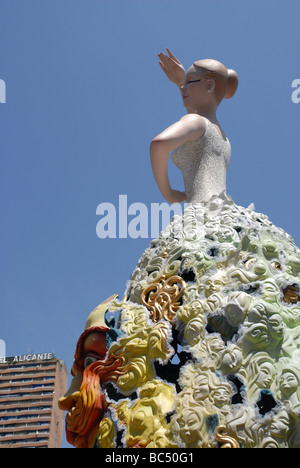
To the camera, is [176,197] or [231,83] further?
[231,83]

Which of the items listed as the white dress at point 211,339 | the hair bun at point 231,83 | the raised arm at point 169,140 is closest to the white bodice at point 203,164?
the raised arm at point 169,140

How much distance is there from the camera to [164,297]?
4230 millimetres

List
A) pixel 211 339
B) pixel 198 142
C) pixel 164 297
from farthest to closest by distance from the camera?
pixel 198 142
pixel 164 297
pixel 211 339

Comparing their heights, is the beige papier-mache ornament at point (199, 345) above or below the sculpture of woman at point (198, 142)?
below

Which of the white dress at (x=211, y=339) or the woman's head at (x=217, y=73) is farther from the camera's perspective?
the woman's head at (x=217, y=73)

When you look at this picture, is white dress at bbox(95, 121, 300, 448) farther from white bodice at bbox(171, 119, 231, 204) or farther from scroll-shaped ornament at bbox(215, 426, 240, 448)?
white bodice at bbox(171, 119, 231, 204)

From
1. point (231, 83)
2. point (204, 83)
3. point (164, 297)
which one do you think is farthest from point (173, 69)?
point (164, 297)

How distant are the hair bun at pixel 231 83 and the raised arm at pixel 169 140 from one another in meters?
0.84

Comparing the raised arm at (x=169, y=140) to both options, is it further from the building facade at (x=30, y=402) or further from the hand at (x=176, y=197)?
the building facade at (x=30, y=402)

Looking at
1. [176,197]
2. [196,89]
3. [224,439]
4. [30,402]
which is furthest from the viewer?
[30,402]

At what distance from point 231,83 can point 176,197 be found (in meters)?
1.30

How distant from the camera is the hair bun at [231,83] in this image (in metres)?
6.00

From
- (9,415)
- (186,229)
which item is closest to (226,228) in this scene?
(186,229)

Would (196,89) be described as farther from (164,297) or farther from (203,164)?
(164,297)
